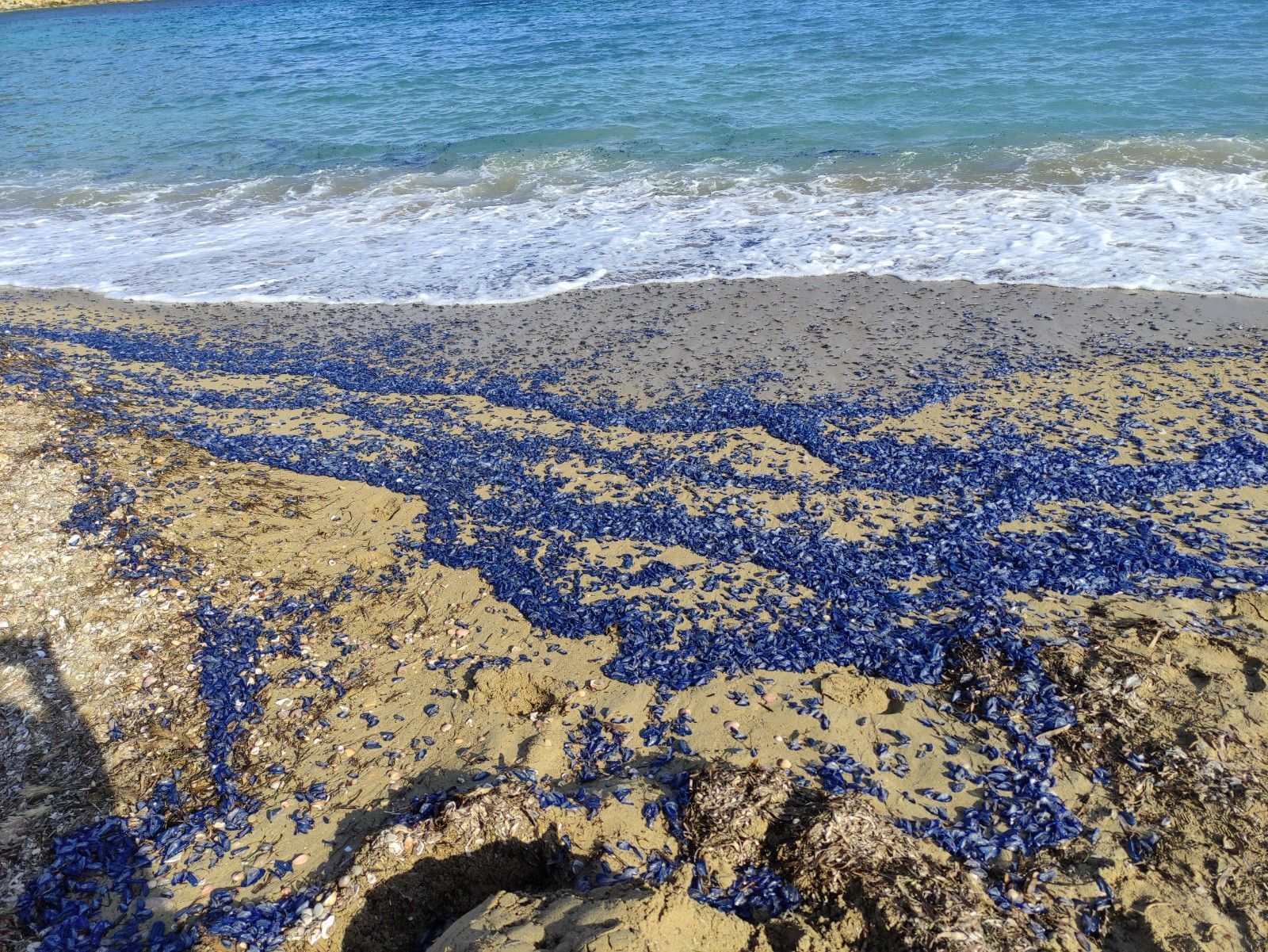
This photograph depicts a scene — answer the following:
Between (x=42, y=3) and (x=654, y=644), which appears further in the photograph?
(x=42, y=3)

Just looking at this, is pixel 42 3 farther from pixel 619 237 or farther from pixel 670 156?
pixel 619 237

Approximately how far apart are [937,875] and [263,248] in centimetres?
1208

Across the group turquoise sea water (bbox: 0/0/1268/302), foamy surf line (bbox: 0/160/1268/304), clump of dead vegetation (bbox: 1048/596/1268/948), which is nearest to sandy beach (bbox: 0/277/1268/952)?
clump of dead vegetation (bbox: 1048/596/1268/948)

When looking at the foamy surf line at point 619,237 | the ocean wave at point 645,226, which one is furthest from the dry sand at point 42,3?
the foamy surf line at point 619,237

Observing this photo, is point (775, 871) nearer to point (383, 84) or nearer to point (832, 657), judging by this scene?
point (832, 657)

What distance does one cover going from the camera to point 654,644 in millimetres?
4570

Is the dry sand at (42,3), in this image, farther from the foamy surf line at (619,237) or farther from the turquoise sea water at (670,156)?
the foamy surf line at (619,237)

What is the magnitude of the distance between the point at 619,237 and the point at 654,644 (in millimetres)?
8191

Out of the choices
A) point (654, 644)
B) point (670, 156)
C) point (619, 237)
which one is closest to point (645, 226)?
point (619, 237)

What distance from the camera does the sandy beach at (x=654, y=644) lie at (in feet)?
10.5

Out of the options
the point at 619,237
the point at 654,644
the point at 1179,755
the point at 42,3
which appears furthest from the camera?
the point at 42,3

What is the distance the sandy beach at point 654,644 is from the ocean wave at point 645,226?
215 cm

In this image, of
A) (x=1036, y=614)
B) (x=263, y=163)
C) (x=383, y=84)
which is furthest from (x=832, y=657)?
(x=383, y=84)

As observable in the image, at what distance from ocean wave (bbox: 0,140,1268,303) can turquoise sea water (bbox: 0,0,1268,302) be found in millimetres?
61
